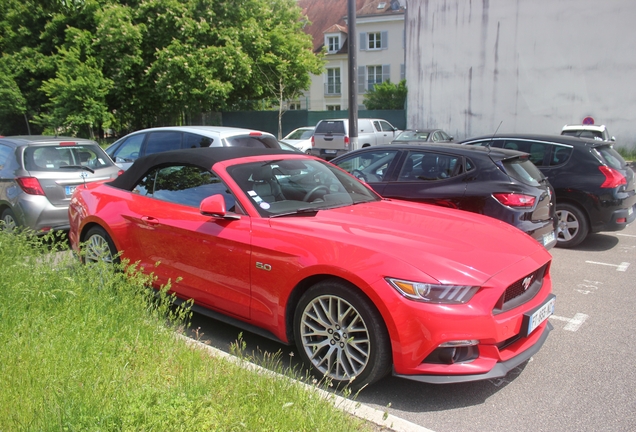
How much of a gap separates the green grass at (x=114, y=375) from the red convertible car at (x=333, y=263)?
21.2 inches

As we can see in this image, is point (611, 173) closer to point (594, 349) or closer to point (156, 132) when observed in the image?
point (594, 349)

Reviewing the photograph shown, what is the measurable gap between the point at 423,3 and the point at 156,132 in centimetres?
2105

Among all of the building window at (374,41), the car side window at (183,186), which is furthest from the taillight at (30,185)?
the building window at (374,41)

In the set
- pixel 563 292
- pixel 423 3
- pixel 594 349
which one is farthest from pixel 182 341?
pixel 423 3

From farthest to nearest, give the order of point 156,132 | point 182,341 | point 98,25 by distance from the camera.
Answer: point 98,25
point 156,132
point 182,341

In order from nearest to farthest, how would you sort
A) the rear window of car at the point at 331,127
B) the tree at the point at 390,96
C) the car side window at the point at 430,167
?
the car side window at the point at 430,167 < the rear window of car at the point at 331,127 < the tree at the point at 390,96

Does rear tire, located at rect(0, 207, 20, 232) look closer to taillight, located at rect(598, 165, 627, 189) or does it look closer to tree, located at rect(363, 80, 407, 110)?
taillight, located at rect(598, 165, 627, 189)

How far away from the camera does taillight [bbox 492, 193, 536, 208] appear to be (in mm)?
6477

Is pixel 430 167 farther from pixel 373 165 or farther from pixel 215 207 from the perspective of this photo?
pixel 215 207

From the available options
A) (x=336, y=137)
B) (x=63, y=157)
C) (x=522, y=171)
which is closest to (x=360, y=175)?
(x=522, y=171)

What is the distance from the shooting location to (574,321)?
5219 mm

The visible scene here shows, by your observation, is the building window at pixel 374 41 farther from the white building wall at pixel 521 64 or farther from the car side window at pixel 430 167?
the car side window at pixel 430 167

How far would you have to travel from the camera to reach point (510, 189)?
6.55 metres

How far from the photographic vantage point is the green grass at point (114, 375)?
2713mm
